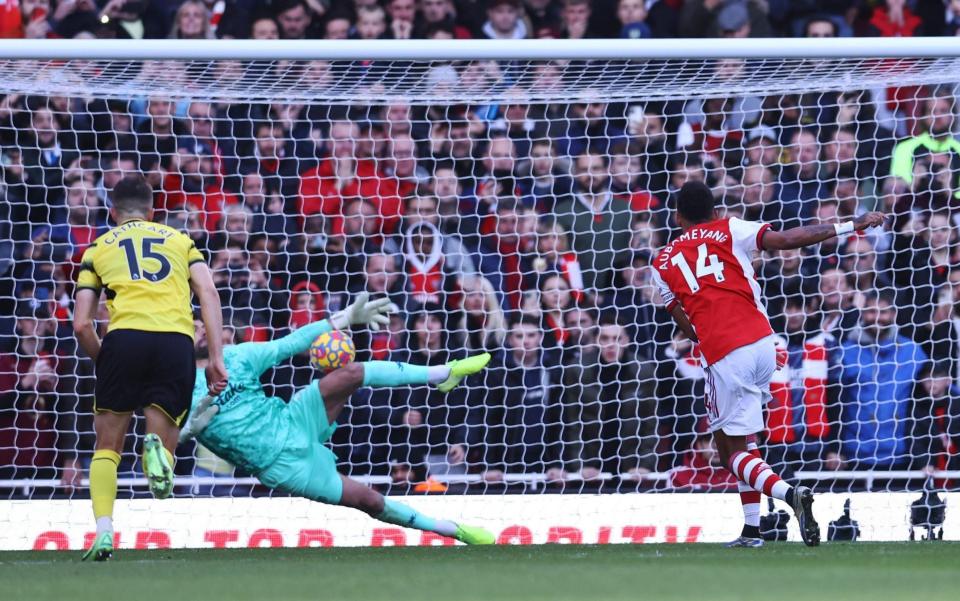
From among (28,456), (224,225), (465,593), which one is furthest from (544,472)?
(465,593)

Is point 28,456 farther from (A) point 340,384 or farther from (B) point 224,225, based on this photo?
(A) point 340,384

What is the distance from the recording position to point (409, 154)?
10.0 m

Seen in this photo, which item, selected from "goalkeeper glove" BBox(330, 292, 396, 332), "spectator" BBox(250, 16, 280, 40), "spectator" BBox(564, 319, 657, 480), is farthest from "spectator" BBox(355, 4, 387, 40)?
"goalkeeper glove" BBox(330, 292, 396, 332)

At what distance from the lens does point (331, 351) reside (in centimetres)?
791

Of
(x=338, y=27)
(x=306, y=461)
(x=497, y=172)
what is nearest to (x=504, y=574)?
(x=306, y=461)

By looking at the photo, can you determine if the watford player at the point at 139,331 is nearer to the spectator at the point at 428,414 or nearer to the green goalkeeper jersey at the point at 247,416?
the green goalkeeper jersey at the point at 247,416

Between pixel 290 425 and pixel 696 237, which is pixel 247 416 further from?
pixel 696 237

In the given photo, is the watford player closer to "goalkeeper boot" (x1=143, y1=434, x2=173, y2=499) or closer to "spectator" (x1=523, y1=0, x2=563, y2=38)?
"goalkeeper boot" (x1=143, y1=434, x2=173, y2=499)

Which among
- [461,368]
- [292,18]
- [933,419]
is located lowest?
[933,419]

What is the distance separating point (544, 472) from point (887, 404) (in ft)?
7.46

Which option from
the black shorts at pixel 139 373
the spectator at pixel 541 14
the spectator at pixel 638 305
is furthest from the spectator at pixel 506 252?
the black shorts at pixel 139 373

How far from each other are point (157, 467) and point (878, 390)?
501cm

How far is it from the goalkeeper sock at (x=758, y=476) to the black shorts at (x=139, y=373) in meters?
2.77

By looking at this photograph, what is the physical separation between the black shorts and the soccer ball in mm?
1264
